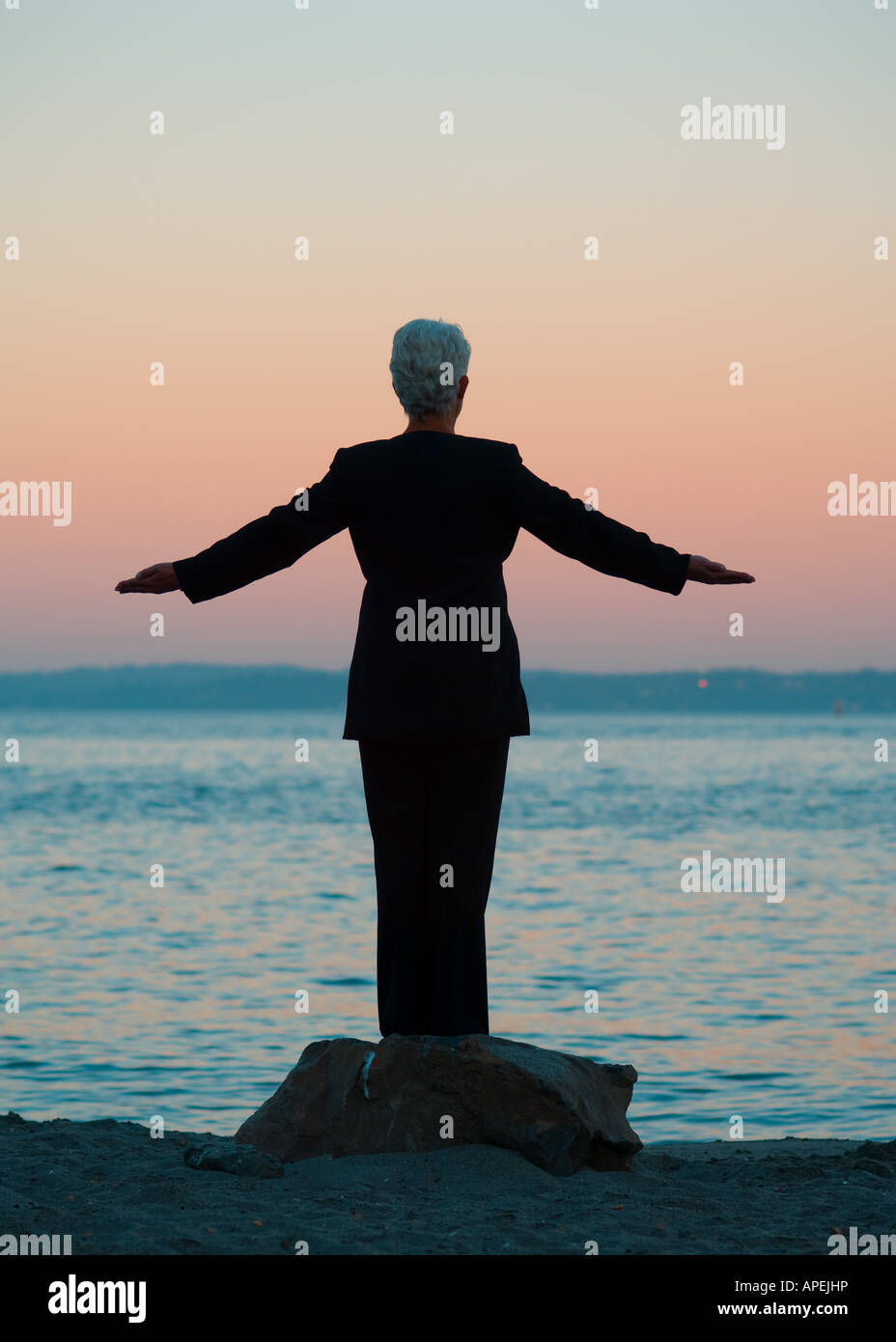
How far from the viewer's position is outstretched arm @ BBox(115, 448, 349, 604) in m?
5.23

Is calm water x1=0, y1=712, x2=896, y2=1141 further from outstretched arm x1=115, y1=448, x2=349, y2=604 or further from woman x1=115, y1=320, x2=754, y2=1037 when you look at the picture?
outstretched arm x1=115, y1=448, x2=349, y2=604

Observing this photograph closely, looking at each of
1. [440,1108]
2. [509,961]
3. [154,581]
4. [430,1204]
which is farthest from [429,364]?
[509,961]

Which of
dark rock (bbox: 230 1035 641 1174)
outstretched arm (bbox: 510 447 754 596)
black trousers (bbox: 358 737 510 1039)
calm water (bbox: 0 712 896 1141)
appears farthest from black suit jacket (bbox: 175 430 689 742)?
calm water (bbox: 0 712 896 1141)

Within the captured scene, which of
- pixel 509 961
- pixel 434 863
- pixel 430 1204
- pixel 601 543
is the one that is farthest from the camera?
pixel 509 961

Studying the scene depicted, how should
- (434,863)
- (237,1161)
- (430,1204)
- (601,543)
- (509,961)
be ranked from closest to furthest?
(430,1204), (237,1161), (601,543), (434,863), (509,961)

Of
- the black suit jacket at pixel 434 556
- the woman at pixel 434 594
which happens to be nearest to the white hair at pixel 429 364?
the woman at pixel 434 594

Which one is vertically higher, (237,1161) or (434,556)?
(434,556)

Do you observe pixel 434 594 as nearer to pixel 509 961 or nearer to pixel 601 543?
pixel 601 543

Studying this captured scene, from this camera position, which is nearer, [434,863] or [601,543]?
[601,543]

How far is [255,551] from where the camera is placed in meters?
5.24

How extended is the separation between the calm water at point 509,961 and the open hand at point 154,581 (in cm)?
382

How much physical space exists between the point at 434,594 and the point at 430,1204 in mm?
1998

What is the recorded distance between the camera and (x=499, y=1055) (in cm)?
520

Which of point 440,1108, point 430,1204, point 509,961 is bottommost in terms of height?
point 509,961
